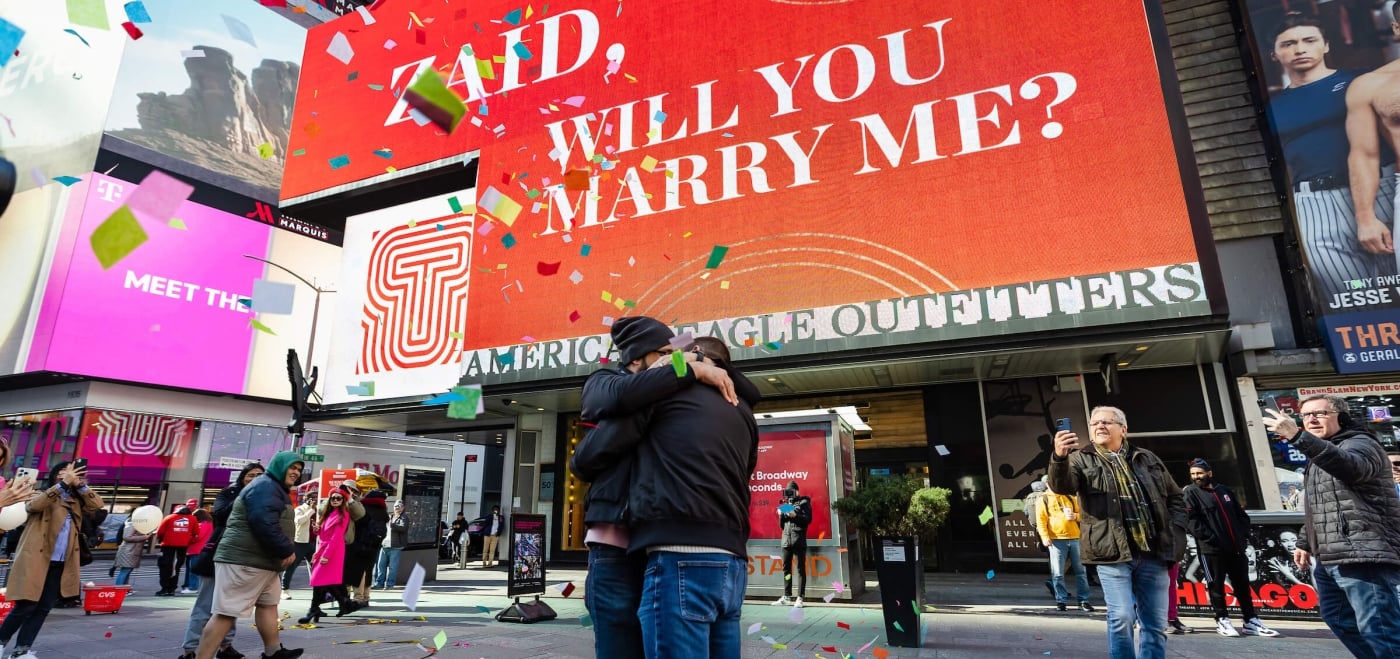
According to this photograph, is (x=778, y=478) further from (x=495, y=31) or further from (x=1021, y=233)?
(x=495, y=31)

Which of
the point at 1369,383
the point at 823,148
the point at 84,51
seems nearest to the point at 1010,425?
the point at 1369,383

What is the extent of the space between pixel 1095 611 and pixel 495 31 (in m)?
18.0

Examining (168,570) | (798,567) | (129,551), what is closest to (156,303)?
(129,551)

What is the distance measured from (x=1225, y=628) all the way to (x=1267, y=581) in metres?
1.33

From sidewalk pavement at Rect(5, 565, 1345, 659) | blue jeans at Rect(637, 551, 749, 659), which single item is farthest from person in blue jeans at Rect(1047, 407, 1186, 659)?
blue jeans at Rect(637, 551, 749, 659)

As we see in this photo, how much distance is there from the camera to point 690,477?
2324 millimetres

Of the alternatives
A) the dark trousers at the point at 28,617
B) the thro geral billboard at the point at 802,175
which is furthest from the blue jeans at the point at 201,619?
the thro geral billboard at the point at 802,175

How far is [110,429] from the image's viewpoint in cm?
2433

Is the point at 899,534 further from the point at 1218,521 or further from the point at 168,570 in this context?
the point at 168,570

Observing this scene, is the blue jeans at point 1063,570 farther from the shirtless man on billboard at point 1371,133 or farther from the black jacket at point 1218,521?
the shirtless man on billboard at point 1371,133

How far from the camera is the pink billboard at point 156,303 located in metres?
23.1

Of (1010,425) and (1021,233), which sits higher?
(1021,233)

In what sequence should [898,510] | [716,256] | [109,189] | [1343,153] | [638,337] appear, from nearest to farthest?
[638,337] < [898,510] < [1343,153] < [716,256] < [109,189]

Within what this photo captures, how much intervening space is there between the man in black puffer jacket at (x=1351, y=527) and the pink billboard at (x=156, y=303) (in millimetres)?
27301
